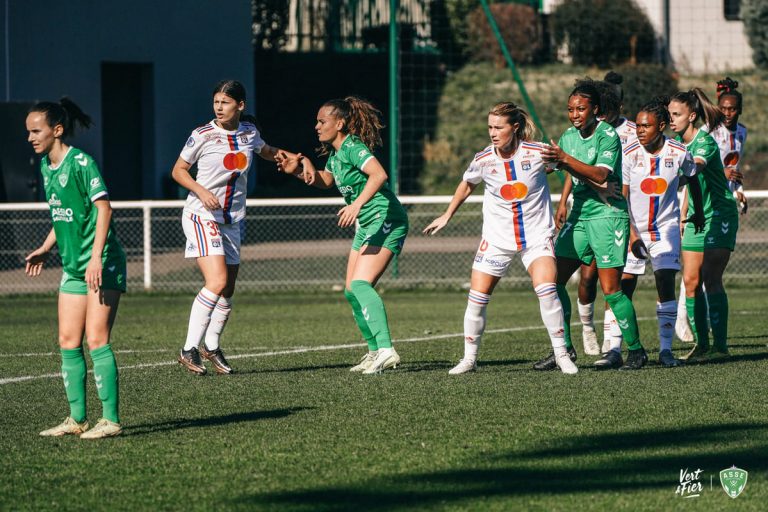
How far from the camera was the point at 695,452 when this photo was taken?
20.1ft

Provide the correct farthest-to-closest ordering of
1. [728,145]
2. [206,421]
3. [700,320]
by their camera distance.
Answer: [728,145] < [700,320] < [206,421]

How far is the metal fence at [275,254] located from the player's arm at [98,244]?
1024cm

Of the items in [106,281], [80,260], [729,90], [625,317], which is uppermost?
[729,90]

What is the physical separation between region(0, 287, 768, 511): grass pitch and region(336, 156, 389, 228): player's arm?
1.15 meters

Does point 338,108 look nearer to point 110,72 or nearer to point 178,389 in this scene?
point 178,389

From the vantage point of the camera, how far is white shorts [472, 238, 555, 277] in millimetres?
8625

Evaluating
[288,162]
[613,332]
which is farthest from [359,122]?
[613,332]

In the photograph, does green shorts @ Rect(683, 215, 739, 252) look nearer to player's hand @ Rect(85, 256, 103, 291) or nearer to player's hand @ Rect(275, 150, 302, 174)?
player's hand @ Rect(275, 150, 302, 174)

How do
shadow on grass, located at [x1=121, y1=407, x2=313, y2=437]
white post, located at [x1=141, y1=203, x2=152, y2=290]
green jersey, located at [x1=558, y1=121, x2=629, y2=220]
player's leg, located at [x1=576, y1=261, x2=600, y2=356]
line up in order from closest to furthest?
shadow on grass, located at [x1=121, y1=407, x2=313, y2=437], green jersey, located at [x1=558, y1=121, x2=629, y2=220], player's leg, located at [x1=576, y1=261, x2=600, y2=356], white post, located at [x1=141, y1=203, x2=152, y2=290]

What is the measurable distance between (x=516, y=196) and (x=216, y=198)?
213 cm

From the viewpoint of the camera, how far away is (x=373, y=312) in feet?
29.5

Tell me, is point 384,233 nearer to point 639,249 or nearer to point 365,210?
point 365,210

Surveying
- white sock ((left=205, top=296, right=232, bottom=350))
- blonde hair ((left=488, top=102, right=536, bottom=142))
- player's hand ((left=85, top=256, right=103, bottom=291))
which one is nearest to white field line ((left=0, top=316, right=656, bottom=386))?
white sock ((left=205, top=296, right=232, bottom=350))

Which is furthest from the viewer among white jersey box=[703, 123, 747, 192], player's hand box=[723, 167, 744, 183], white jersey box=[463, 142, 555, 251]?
white jersey box=[703, 123, 747, 192]
